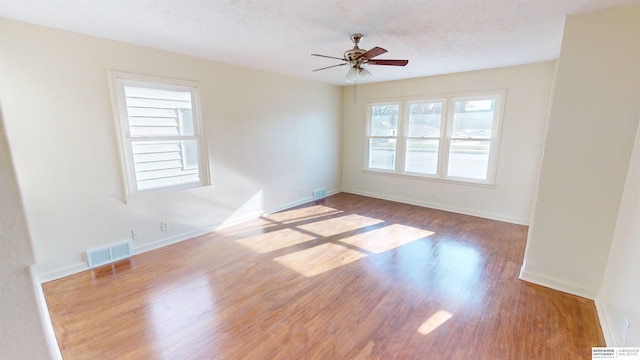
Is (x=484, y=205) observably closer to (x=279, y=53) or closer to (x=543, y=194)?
(x=543, y=194)

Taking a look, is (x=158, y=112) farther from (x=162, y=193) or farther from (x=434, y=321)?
(x=434, y=321)

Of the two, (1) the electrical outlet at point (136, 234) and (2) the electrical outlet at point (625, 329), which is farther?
(1) the electrical outlet at point (136, 234)

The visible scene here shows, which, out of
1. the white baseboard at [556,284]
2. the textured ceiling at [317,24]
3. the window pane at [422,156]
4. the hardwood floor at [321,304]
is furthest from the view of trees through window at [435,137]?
the white baseboard at [556,284]

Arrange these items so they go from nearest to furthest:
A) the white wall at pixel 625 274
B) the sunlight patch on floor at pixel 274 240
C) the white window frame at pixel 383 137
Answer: the white wall at pixel 625 274 < the sunlight patch on floor at pixel 274 240 < the white window frame at pixel 383 137

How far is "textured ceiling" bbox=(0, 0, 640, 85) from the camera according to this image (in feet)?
7.11

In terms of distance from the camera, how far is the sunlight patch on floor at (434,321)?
83.8 inches

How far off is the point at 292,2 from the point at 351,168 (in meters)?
4.57

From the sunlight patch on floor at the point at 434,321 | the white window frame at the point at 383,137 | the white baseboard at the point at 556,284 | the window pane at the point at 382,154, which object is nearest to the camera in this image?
the sunlight patch on floor at the point at 434,321

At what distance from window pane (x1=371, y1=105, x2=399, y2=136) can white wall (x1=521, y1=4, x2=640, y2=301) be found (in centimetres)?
324

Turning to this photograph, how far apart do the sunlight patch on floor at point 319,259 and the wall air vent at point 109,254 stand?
1.79 meters

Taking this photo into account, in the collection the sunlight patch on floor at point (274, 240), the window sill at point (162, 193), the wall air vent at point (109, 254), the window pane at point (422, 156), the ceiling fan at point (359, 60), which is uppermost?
the ceiling fan at point (359, 60)

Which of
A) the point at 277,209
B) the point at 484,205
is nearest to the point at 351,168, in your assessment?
the point at 277,209

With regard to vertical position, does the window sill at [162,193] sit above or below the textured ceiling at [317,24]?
below

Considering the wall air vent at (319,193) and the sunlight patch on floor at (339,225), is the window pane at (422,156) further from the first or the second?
the wall air vent at (319,193)
